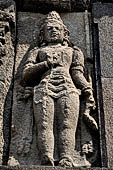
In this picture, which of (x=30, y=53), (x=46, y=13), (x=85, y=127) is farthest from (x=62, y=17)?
(x=85, y=127)

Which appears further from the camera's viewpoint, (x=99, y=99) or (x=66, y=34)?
(x=66, y=34)

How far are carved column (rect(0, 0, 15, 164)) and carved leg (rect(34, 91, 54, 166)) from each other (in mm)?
463

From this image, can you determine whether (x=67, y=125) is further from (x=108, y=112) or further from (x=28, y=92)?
(x=28, y=92)

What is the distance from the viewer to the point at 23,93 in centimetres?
570

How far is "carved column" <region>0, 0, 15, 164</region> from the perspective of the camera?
5.35 meters

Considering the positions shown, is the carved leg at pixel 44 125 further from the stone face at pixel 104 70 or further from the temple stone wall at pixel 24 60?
the stone face at pixel 104 70

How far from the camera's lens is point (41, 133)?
5.12m

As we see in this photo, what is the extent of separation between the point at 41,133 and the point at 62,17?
2330mm

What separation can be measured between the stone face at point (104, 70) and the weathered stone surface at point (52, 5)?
0.23 m

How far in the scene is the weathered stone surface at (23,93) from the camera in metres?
5.16

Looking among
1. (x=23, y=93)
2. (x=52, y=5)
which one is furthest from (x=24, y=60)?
(x=52, y=5)

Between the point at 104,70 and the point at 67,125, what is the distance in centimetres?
112

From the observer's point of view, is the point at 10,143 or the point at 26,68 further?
the point at 26,68

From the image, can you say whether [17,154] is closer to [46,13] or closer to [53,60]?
[53,60]
